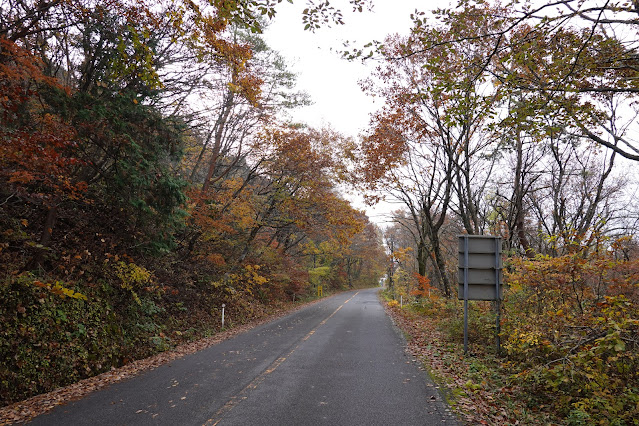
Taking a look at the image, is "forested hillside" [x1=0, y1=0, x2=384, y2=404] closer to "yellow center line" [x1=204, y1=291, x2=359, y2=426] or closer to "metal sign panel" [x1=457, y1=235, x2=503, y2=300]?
"yellow center line" [x1=204, y1=291, x2=359, y2=426]

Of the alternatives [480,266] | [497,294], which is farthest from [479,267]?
[497,294]

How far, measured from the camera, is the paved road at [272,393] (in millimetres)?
4641

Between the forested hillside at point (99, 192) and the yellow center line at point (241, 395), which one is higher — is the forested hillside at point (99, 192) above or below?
above

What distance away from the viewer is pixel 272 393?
559 centimetres

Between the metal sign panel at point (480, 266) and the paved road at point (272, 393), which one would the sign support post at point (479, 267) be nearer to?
the metal sign panel at point (480, 266)

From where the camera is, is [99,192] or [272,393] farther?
[99,192]

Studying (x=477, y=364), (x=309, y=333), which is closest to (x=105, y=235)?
(x=309, y=333)

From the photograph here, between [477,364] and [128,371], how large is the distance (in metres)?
7.38

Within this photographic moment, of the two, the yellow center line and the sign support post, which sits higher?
the sign support post

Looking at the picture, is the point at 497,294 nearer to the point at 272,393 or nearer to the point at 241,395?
the point at 272,393

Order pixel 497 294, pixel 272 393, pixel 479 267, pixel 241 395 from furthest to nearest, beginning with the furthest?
pixel 479 267, pixel 497 294, pixel 272 393, pixel 241 395

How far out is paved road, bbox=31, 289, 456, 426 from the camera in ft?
Result: 15.2

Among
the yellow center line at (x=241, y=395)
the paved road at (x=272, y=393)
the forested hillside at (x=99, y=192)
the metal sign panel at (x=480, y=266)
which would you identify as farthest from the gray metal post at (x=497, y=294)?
the forested hillside at (x=99, y=192)

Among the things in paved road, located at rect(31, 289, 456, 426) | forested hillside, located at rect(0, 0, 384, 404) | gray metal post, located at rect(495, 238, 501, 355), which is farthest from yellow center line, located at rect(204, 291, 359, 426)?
gray metal post, located at rect(495, 238, 501, 355)
